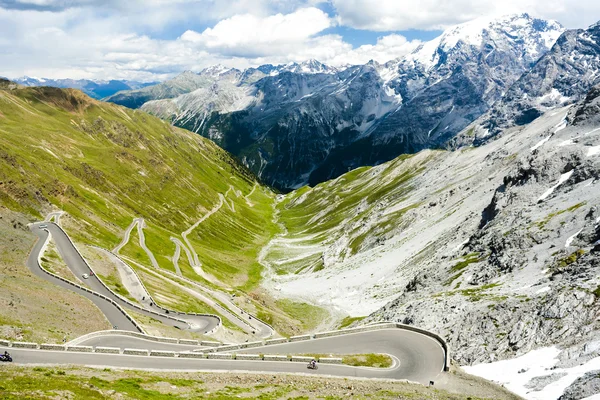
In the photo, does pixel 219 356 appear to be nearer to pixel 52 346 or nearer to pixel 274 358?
pixel 274 358

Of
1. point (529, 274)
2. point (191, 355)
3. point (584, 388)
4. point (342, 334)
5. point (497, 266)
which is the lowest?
point (342, 334)

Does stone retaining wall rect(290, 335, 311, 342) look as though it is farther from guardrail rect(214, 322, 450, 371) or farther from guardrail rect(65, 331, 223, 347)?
guardrail rect(65, 331, 223, 347)

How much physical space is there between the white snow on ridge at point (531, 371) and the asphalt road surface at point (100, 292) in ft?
172

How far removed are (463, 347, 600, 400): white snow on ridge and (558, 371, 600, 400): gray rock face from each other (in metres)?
1.42

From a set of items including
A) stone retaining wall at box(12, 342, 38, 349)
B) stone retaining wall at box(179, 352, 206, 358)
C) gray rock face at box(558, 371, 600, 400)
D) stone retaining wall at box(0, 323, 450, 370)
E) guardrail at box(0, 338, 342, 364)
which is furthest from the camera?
stone retaining wall at box(179, 352, 206, 358)

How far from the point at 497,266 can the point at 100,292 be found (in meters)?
77.5

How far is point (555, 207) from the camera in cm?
8406

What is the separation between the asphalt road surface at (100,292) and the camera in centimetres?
7144

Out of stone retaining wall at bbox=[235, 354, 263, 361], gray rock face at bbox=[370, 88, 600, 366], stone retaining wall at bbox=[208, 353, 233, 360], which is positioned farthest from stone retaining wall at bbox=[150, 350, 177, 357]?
gray rock face at bbox=[370, 88, 600, 366]

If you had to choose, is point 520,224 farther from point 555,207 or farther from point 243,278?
point 243,278

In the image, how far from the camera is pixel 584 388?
33906 millimetres

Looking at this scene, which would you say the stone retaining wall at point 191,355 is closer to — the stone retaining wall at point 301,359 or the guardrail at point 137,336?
the stone retaining wall at point 301,359

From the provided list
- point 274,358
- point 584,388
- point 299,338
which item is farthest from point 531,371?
point 299,338

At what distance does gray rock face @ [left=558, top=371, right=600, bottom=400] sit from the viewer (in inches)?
1310
